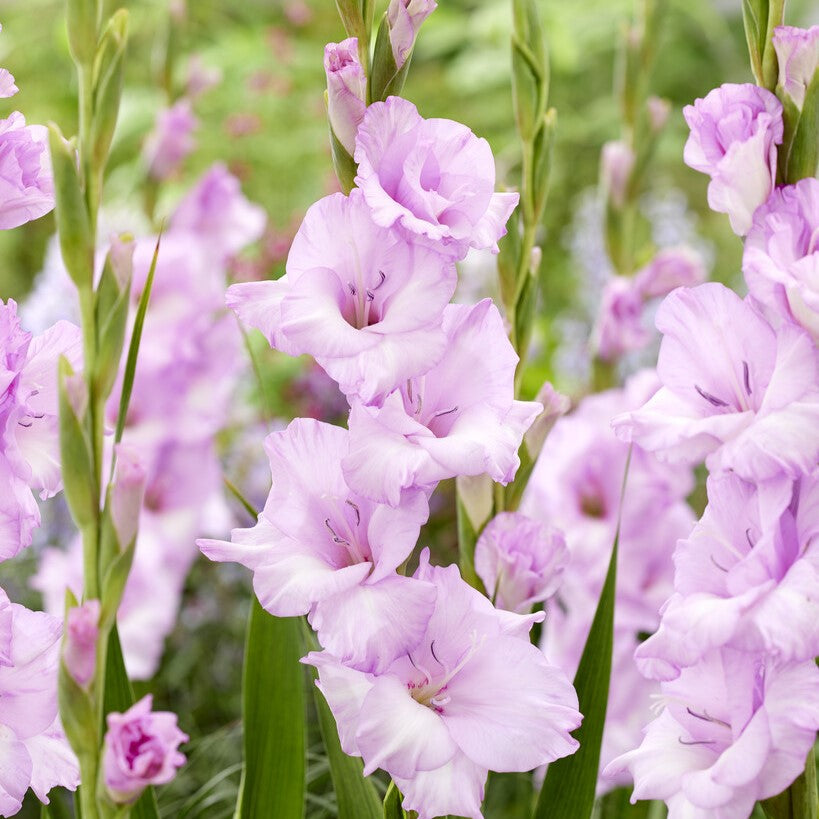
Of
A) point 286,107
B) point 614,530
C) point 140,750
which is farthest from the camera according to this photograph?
point 286,107

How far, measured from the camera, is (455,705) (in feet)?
1.55

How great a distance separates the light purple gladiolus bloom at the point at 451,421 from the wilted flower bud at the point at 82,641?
0.34 ft

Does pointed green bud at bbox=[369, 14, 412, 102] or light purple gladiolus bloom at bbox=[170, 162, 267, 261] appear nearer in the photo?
pointed green bud at bbox=[369, 14, 412, 102]

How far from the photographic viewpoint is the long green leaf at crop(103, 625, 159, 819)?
54 cm

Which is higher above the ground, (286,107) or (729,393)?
(729,393)

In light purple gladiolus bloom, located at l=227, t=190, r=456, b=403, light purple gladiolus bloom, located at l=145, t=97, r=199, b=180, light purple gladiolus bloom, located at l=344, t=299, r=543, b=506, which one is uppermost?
light purple gladiolus bloom, located at l=227, t=190, r=456, b=403

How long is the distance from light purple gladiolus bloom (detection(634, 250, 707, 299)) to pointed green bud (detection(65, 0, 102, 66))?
564mm

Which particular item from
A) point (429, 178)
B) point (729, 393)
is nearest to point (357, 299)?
point (429, 178)

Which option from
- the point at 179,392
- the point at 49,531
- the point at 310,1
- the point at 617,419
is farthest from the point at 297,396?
the point at 310,1

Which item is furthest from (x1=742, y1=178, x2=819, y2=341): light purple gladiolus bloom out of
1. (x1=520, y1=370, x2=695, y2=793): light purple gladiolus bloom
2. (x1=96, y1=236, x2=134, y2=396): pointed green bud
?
(x1=520, y1=370, x2=695, y2=793): light purple gladiolus bloom

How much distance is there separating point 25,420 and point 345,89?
0.68 feet

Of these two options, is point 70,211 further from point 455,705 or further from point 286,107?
point 286,107

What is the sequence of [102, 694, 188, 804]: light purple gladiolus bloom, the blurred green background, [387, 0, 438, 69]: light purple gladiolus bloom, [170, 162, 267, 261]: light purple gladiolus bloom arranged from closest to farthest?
[102, 694, 188, 804]: light purple gladiolus bloom → [387, 0, 438, 69]: light purple gladiolus bloom → [170, 162, 267, 261]: light purple gladiolus bloom → the blurred green background

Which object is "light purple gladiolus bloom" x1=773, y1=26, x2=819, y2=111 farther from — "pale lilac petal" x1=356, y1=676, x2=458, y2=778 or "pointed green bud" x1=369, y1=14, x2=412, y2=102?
"pale lilac petal" x1=356, y1=676, x2=458, y2=778
